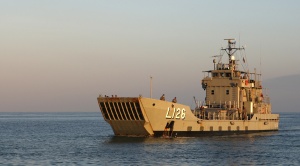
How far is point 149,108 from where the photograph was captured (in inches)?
2452

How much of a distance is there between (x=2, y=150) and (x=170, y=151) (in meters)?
16.9

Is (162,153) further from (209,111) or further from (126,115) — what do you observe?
(209,111)

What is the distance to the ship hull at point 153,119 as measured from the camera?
62.7 m

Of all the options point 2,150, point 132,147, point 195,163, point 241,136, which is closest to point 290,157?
point 195,163

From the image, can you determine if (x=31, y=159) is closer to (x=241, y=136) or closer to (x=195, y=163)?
(x=195, y=163)

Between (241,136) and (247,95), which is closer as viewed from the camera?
(241,136)

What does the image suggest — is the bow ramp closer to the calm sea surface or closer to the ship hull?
the ship hull

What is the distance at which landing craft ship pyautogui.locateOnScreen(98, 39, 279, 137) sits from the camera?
208 ft

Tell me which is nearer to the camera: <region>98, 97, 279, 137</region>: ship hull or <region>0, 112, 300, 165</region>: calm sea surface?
<region>0, 112, 300, 165</region>: calm sea surface

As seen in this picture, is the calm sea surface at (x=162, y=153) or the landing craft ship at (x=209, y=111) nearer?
the calm sea surface at (x=162, y=153)

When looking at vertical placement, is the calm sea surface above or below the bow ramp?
below

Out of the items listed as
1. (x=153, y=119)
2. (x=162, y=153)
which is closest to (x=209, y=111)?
(x=153, y=119)

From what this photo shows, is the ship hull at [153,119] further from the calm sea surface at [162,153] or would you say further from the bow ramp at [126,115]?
the calm sea surface at [162,153]

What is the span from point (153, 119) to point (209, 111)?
47.4ft
